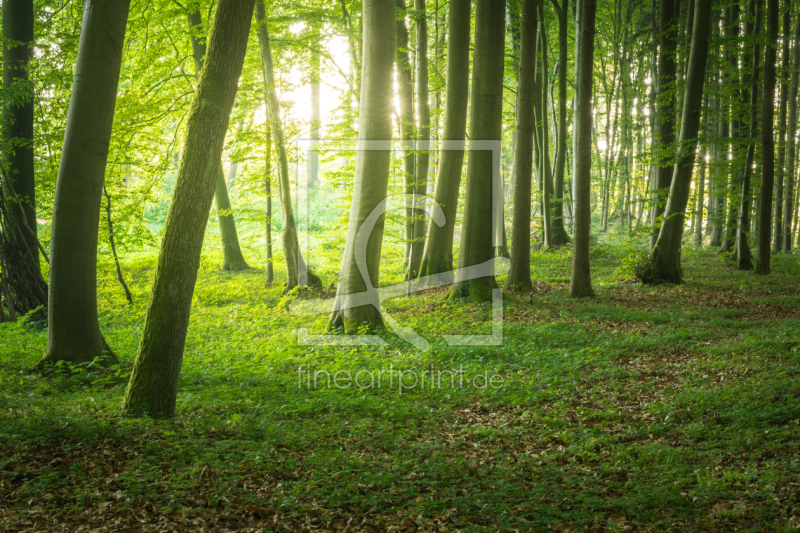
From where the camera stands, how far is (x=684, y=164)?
1223 centimetres

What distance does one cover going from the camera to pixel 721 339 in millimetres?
7805

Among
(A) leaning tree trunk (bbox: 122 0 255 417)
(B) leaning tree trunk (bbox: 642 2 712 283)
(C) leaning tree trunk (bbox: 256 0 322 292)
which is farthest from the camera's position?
(C) leaning tree trunk (bbox: 256 0 322 292)

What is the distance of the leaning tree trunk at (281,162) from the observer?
1222 centimetres

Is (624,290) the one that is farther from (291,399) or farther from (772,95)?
(291,399)

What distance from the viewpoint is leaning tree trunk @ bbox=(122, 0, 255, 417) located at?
4684mm

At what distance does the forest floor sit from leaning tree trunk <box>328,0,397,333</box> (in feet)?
3.16

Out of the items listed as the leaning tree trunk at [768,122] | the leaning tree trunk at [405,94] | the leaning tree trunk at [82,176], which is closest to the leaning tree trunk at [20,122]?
the leaning tree trunk at [82,176]

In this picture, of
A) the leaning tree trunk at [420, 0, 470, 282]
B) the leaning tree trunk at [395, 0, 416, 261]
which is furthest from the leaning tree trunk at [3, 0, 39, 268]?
the leaning tree trunk at [420, 0, 470, 282]

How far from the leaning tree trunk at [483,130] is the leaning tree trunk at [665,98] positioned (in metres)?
4.67

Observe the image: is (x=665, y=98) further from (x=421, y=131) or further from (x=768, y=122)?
(x=421, y=131)

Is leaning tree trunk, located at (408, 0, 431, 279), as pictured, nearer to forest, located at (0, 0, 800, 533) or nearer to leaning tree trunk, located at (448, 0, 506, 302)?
forest, located at (0, 0, 800, 533)

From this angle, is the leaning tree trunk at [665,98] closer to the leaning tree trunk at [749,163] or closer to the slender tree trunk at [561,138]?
the leaning tree trunk at [749,163]

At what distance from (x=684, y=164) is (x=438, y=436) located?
34.7 ft

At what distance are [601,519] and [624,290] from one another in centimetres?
964
